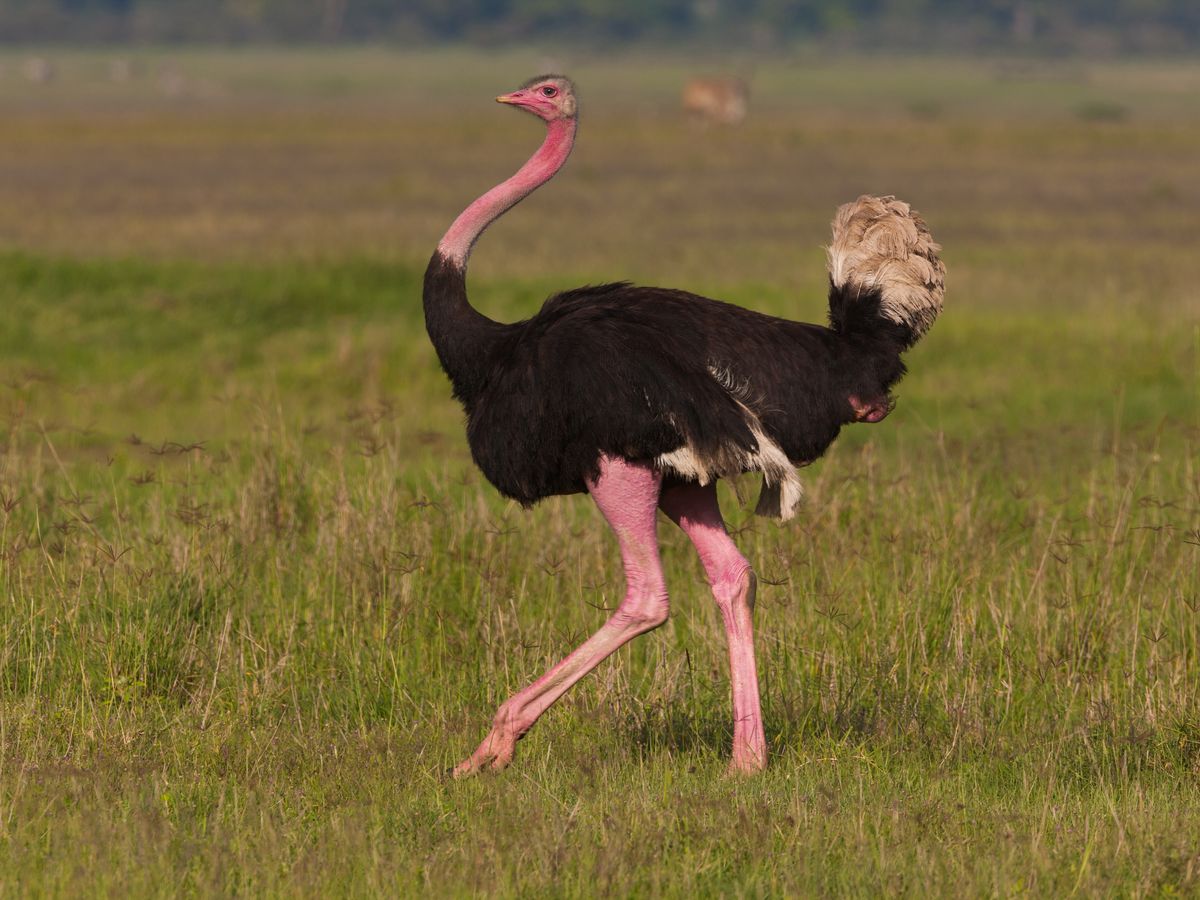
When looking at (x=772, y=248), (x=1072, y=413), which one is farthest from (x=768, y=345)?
(x=772, y=248)

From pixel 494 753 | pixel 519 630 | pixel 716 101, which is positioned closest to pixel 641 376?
pixel 494 753

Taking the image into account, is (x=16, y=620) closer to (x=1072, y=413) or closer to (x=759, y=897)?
(x=759, y=897)

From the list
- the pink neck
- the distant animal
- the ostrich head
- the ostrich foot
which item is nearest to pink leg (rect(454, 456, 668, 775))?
the ostrich foot

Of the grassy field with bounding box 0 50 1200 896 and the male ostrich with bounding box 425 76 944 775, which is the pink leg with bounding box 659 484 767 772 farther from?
the grassy field with bounding box 0 50 1200 896

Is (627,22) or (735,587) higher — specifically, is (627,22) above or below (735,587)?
above

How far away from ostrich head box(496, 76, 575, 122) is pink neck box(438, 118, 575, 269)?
0.03 metres

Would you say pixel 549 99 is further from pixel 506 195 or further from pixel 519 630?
pixel 519 630

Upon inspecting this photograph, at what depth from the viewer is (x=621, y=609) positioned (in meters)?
5.54

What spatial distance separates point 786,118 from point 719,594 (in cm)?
5913

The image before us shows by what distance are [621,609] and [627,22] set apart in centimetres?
15731

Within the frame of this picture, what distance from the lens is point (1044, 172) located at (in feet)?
126

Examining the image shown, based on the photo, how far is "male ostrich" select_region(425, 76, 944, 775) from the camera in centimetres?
531

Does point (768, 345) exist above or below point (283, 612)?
above

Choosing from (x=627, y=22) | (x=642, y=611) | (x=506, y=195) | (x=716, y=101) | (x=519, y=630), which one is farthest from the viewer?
(x=627, y=22)
